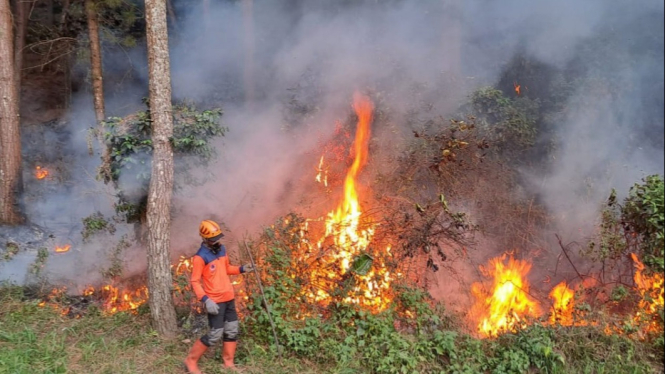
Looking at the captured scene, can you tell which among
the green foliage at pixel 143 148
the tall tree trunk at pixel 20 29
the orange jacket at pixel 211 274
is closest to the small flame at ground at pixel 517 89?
the green foliage at pixel 143 148

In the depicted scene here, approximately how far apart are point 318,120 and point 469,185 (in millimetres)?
3687

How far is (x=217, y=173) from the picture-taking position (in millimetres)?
8539

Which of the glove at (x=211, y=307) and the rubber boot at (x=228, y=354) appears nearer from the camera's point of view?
the glove at (x=211, y=307)

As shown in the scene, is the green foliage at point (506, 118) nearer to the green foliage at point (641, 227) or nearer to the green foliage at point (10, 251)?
the green foliage at point (641, 227)

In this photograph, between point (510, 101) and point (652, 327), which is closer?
point (652, 327)

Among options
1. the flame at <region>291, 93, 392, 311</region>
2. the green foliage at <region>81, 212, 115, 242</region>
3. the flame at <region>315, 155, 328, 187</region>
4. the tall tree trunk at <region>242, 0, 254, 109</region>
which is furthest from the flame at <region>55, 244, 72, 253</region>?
the tall tree trunk at <region>242, 0, 254, 109</region>

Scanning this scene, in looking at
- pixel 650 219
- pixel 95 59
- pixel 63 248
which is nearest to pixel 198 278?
pixel 63 248

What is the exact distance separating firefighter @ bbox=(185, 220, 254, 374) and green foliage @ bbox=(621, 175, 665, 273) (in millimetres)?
4382

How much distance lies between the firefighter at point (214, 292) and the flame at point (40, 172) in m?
7.45

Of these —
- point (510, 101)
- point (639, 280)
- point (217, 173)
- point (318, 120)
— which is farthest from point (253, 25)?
point (639, 280)

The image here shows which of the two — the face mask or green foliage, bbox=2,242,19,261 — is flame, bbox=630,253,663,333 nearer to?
the face mask

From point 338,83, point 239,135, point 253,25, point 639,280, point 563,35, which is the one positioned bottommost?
point 639,280

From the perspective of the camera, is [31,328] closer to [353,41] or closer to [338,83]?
[338,83]

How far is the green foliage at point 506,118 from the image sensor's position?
9555 millimetres
